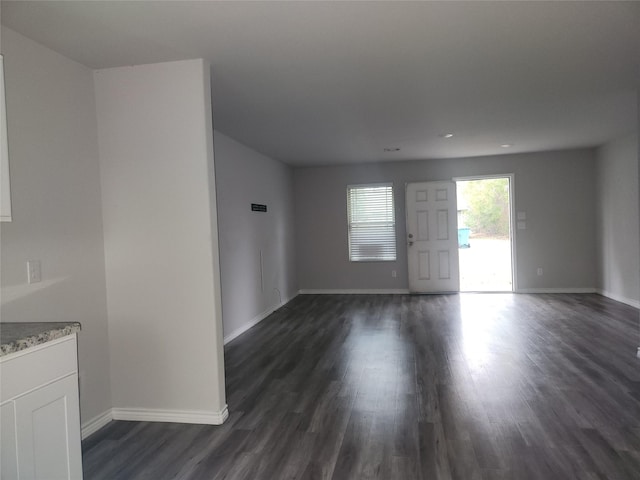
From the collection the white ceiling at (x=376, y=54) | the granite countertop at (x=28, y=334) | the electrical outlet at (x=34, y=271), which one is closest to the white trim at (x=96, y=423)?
the electrical outlet at (x=34, y=271)

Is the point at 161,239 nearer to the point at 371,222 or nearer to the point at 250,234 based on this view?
the point at 250,234

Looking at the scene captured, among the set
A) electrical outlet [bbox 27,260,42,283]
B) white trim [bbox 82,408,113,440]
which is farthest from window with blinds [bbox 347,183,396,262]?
electrical outlet [bbox 27,260,42,283]

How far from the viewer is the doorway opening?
1027cm

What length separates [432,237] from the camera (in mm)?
7555

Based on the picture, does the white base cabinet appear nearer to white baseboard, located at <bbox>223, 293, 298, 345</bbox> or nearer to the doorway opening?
white baseboard, located at <bbox>223, 293, 298, 345</bbox>

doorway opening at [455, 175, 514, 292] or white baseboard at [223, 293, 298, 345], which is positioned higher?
doorway opening at [455, 175, 514, 292]

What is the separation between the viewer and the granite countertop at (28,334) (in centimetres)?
152

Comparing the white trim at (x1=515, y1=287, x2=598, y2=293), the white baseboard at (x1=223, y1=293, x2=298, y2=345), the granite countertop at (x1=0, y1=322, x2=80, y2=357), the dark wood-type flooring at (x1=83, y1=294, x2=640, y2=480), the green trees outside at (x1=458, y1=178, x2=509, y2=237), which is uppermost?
the green trees outside at (x1=458, y1=178, x2=509, y2=237)

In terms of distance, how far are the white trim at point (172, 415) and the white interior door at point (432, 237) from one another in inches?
207

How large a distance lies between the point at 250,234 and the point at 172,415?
3.16m

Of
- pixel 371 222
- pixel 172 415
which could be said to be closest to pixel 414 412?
pixel 172 415

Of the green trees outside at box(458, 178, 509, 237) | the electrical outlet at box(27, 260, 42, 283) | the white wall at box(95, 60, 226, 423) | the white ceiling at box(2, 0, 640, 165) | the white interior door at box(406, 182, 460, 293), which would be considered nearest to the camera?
the white ceiling at box(2, 0, 640, 165)

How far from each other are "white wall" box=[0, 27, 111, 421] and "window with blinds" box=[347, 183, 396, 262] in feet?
17.8

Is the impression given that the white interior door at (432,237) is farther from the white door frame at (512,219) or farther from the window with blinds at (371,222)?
the white door frame at (512,219)
